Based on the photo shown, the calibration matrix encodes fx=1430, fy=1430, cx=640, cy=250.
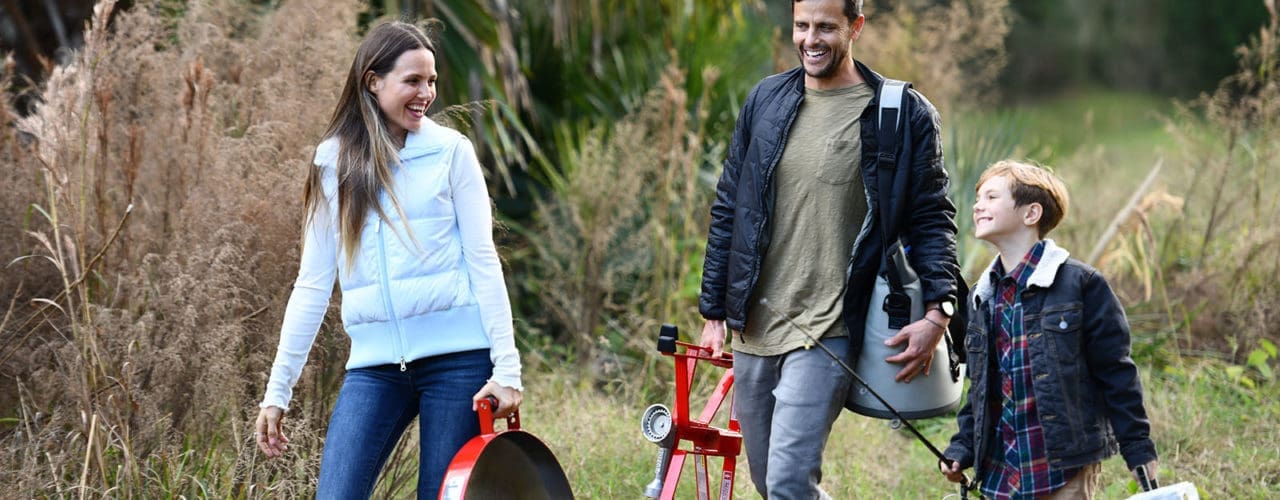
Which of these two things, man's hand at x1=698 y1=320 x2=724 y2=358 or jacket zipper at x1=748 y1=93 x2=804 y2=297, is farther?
man's hand at x1=698 y1=320 x2=724 y2=358

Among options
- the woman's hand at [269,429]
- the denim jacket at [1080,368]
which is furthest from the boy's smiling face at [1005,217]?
the woman's hand at [269,429]

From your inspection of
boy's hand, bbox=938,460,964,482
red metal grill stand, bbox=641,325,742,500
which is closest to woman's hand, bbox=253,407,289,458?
red metal grill stand, bbox=641,325,742,500

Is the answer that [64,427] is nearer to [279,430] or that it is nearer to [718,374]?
[279,430]

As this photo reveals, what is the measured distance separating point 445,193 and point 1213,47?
25249mm

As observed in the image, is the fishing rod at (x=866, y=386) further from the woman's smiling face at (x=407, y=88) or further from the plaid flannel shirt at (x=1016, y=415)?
the woman's smiling face at (x=407, y=88)

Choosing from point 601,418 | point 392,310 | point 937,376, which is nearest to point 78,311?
point 392,310

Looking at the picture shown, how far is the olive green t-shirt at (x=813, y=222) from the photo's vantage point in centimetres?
359

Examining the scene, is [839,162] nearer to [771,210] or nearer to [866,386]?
[771,210]

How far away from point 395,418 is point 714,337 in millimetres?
938

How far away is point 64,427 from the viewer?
437 cm

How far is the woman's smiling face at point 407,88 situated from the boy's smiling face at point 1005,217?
1.40m

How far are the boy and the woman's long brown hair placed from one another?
1485 mm

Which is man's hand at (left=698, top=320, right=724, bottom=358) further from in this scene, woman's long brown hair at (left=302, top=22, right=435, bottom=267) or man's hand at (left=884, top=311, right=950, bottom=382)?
woman's long brown hair at (left=302, top=22, right=435, bottom=267)

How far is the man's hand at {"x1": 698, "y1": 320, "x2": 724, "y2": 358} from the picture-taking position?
3.83 m
